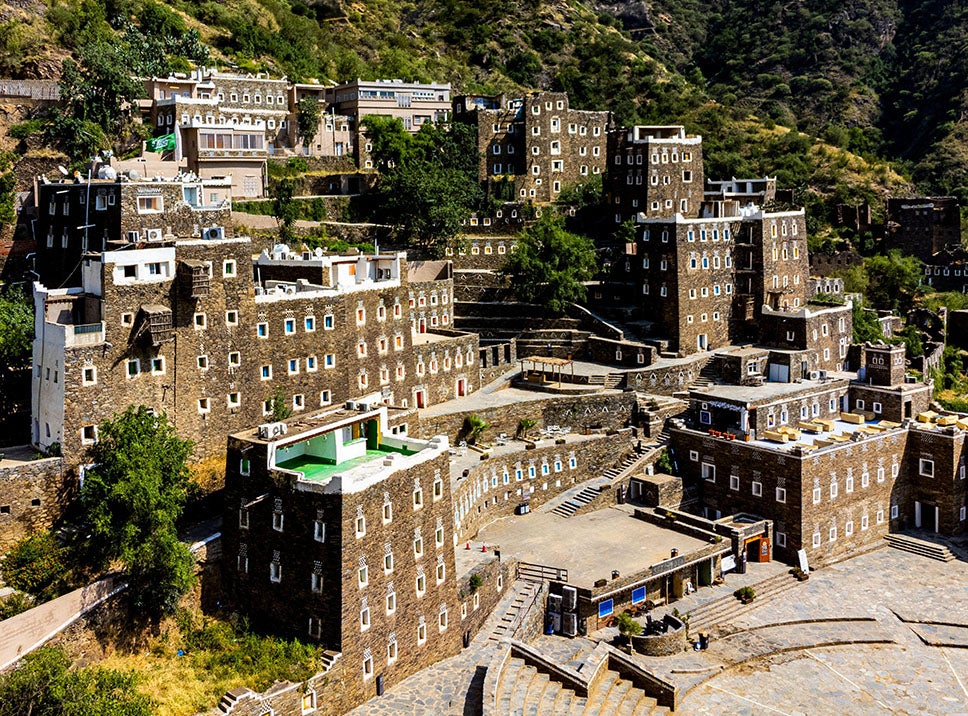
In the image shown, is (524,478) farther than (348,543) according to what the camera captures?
Yes

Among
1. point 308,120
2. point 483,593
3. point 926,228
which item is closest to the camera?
point 483,593

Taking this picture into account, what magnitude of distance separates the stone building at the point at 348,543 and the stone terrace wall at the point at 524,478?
7.35m

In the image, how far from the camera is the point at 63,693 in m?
28.3

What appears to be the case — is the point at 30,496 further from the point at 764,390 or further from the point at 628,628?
the point at 764,390

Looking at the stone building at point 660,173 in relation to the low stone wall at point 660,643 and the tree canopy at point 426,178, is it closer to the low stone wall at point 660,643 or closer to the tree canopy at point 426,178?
the tree canopy at point 426,178

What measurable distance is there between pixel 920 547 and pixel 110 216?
4217 centimetres

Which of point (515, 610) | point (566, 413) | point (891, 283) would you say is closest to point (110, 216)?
point (515, 610)

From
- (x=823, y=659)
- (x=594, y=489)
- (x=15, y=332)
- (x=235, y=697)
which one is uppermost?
(x=15, y=332)

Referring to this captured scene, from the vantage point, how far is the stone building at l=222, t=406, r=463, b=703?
3444 cm

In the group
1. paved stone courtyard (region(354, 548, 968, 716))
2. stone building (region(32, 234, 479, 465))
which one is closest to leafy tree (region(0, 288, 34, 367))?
stone building (region(32, 234, 479, 465))

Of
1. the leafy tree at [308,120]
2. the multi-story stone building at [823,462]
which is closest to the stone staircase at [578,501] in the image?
the multi-story stone building at [823,462]

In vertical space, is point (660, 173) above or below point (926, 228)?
above

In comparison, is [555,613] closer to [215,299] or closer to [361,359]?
[361,359]

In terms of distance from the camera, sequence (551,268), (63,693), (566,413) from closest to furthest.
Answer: (63,693)
(566,413)
(551,268)
